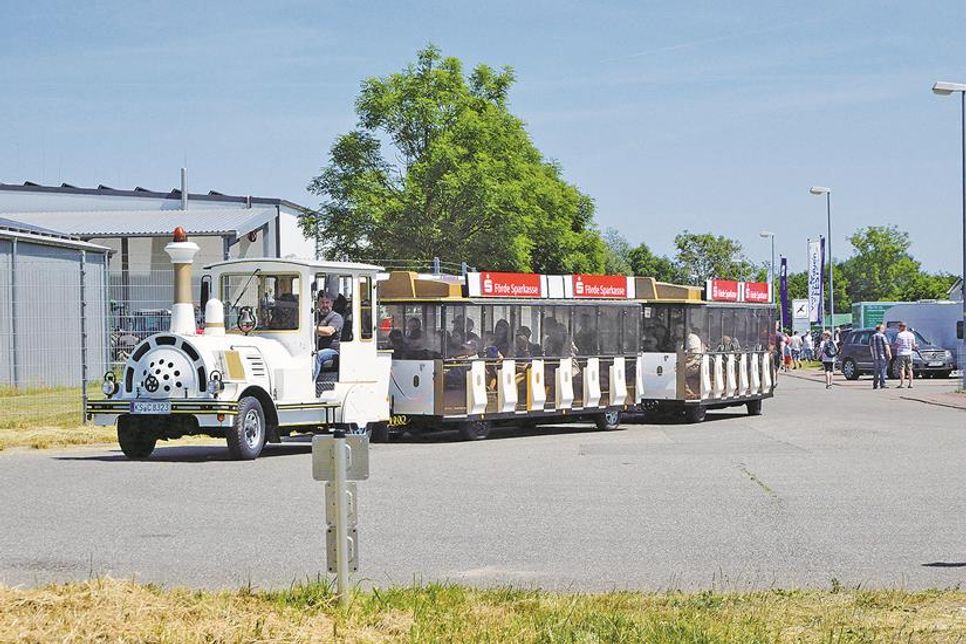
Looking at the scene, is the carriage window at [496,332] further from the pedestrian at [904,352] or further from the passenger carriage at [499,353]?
the pedestrian at [904,352]

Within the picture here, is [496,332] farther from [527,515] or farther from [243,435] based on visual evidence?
[527,515]

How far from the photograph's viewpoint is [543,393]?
24344mm

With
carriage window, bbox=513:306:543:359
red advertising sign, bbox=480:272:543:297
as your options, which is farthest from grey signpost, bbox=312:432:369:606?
carriage window, bbox=513:306:543:359

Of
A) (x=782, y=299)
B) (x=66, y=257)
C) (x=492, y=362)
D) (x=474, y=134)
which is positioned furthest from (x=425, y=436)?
(x=782, y=299)

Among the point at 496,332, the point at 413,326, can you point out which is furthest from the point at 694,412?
the point at 413,326

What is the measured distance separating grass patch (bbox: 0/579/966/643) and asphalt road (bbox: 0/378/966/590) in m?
0.85

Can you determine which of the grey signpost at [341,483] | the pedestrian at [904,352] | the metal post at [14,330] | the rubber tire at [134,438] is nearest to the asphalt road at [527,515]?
Result: the rubber tire at [134,438]

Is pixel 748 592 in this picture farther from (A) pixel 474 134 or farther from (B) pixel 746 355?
(A) pixel 474 134

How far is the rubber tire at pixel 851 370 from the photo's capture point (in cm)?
5159

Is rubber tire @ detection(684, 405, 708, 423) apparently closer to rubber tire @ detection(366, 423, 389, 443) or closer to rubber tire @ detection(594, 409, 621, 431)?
rubber tire @ detection(594, 409, 621, 431)

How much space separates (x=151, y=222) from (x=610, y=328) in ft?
113

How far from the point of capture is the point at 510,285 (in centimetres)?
2408

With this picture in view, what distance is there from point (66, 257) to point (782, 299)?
4609cm

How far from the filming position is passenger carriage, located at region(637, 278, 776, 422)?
90.9ft
